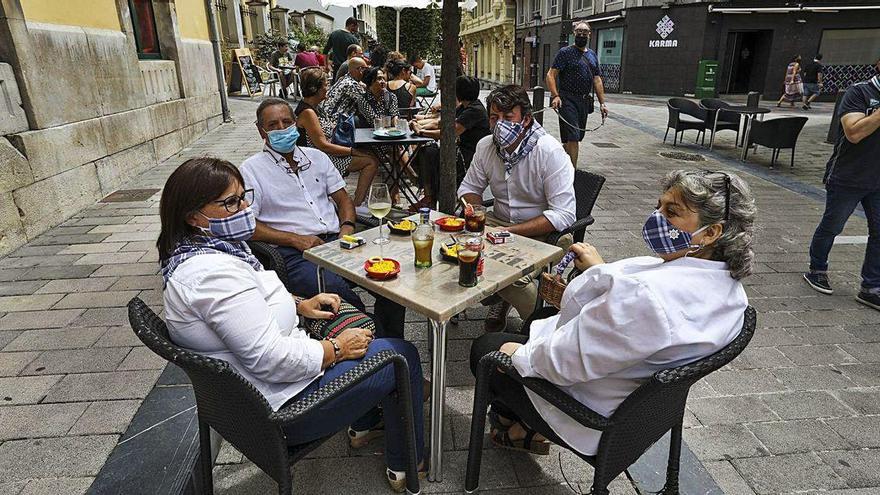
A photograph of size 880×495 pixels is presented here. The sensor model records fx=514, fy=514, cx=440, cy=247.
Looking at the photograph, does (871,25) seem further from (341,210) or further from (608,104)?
(341,210)

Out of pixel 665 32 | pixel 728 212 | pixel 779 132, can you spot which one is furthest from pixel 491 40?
pixel 728 212

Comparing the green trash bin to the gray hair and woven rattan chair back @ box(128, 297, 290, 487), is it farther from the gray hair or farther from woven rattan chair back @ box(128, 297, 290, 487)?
woven rattan chair back @ box(128, 297, 290, 487)

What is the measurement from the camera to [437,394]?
6.93ft

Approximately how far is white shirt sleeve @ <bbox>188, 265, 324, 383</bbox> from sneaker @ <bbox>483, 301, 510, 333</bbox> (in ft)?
5.75

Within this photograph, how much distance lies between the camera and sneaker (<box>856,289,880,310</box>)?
147 inches

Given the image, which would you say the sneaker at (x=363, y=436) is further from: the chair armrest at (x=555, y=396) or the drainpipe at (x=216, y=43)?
the drainpipe at (x=216, y=43)

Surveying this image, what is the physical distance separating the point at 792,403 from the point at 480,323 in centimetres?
180

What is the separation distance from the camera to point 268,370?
1672 mm

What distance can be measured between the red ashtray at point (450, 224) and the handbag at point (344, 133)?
3.01m

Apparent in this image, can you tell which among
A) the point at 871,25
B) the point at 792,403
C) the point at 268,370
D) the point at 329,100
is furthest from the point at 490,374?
the point at 871,25

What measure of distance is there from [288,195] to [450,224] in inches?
42.5

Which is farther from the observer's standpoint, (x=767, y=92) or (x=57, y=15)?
(x=767, y=92)

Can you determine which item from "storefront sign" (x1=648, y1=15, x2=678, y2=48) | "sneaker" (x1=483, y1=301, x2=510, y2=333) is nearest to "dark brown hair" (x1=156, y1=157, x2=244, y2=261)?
"sneaker" (x1=483, y1=301, x2=510, y2=333)

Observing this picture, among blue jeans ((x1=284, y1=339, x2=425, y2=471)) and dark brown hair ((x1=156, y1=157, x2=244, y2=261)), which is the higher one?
dark brown hair ((x1=156, y1=157, x2=244, y2=261))
